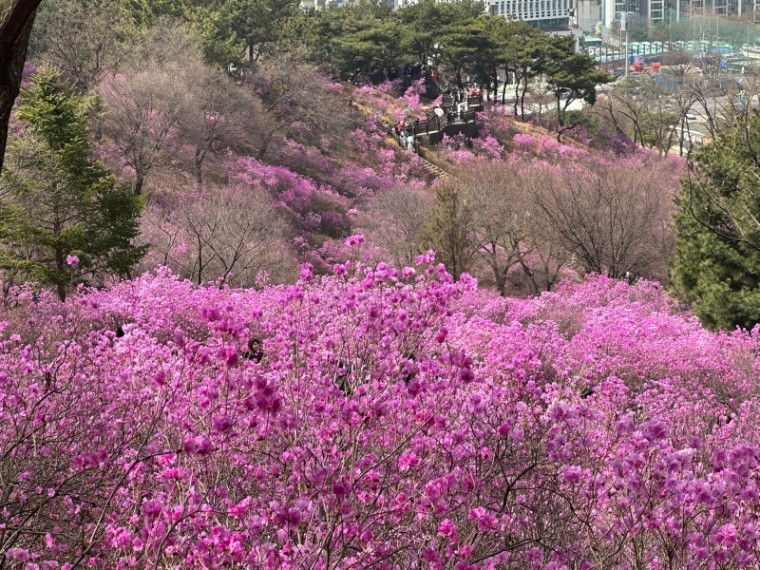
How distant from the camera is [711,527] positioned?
491cm

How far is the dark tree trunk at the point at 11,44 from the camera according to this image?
13.8ft

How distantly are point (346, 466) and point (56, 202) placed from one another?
16.4 metres

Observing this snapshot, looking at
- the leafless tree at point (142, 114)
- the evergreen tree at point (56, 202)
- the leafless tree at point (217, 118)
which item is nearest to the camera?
the evergreen tree at point (56, 202)

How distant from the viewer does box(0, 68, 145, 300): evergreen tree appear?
19422 mm

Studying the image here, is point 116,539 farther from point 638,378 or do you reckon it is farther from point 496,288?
point 496,288

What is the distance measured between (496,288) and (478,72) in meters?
38.9

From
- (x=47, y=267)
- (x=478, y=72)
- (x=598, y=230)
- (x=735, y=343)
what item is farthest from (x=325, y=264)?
(x=478, y=72)

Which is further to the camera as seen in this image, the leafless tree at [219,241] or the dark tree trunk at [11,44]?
the leafless tree at [219,241]

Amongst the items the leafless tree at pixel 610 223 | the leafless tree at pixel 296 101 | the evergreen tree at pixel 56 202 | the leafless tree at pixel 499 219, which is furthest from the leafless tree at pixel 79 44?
the evergreen tree at pixel 56 202

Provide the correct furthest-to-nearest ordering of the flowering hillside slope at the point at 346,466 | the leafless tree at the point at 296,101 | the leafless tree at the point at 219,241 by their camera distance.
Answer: the leafless tree at the point at 296,101, the leafless tree at the point at 219,241, the flowering hillside slope at the point at 346,466

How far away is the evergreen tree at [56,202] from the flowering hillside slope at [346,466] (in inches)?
479

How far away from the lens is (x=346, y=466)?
519 centimetres

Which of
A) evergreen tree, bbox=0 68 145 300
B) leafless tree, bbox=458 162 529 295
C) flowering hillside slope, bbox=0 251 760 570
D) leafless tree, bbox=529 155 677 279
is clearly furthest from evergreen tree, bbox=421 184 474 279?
flowering hillside slope, bbox=0 251 760 570

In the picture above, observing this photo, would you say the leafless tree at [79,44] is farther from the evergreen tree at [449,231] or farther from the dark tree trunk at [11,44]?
the dark tree trunk at [11,44]
